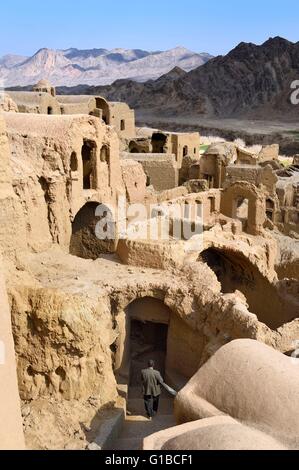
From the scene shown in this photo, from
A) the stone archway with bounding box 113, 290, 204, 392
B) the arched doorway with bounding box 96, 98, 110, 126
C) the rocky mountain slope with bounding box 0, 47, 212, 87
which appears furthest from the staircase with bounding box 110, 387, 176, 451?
the rocky mountain slope with bounding box 0, 47, 212, 87

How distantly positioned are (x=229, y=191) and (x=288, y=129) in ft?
132

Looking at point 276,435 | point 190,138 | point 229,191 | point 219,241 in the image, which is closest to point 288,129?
point 190,138

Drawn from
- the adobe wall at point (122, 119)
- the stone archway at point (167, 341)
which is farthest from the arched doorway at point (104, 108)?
the stone archway at point (167, 341)

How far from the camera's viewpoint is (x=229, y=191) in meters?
19.5

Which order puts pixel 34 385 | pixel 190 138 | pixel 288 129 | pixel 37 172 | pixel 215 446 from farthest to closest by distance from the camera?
pixel 288 129 → pixel 190 138 → pixel 37 172 → pixel 34 385 → pixel 215 446

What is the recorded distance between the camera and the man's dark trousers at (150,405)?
1025 cm

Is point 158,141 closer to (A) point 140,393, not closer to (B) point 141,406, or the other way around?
(A) point 140,393

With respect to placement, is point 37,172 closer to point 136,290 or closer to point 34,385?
point 136,290

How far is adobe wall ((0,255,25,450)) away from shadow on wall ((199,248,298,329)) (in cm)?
1040

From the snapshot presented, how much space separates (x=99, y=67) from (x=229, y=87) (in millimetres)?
104349

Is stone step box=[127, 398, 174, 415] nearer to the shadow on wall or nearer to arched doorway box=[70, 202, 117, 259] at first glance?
the shadow on wall

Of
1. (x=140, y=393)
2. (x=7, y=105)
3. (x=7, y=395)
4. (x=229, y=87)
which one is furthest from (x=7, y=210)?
(x=229, y=87)

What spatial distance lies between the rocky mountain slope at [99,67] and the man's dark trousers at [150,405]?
137m

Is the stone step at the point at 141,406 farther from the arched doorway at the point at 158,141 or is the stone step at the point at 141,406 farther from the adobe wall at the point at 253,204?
the arched doorway at the point at 158,141
